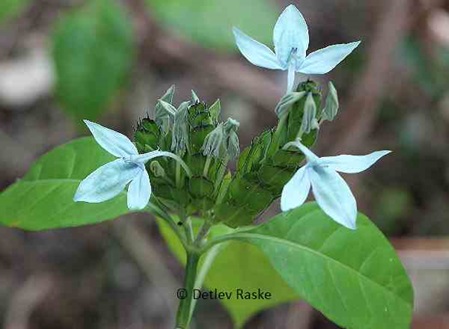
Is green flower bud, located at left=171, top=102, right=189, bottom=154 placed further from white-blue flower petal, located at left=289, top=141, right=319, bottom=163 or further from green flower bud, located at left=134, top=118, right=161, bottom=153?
white-blue flower petal, located at left=289, top=141, right=319, bottom=163

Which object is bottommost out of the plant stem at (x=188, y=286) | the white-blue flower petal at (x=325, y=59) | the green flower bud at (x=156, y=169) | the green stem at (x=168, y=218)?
the plant stem at (x=188, y=286)

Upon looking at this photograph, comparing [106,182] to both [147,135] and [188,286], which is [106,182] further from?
[188,286]

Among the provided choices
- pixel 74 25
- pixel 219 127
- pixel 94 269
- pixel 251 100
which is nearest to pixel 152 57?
pixel 251 100

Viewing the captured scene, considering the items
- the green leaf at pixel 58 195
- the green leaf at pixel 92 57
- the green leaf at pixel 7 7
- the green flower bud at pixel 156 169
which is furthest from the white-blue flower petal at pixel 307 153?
the green leaf at pixel 7 7

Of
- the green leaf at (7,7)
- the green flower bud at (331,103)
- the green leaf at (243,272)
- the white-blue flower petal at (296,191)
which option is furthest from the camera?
the green leaf at (7,7)

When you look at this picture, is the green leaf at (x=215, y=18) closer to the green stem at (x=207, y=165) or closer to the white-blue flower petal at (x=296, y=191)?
the green stem at (x=207, y=165)

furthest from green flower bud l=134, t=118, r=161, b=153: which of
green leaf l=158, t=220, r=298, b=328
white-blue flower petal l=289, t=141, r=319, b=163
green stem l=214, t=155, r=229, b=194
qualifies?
green leaf l=158, t=220, r=298, b=328

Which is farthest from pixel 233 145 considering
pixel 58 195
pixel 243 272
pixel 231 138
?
pixel 243 272
